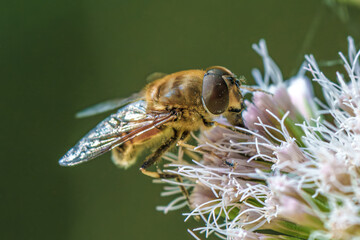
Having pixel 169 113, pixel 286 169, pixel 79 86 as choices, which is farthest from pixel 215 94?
pixel 79 86

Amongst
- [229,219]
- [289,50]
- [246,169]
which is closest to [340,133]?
[246,169]

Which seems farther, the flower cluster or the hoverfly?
the hoverfly

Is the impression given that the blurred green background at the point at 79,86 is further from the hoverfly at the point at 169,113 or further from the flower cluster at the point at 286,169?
the flower cluster at the point at 286,169

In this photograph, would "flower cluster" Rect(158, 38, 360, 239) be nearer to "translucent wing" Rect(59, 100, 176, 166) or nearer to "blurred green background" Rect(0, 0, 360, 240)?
"translucent wing" Rect(59, 100, 176, 166)

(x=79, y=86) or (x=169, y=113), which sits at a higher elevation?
(x=79, y=86)

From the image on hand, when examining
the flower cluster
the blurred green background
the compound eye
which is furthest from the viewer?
the blurred green background

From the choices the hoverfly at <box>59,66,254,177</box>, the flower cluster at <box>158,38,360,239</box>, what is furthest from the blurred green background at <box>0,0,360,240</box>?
the flower cluster at <box>158,38,360,239</box>

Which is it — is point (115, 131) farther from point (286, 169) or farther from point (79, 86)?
point (79, 86)

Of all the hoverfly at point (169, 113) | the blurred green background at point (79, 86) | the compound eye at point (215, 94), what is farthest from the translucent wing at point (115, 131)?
the blurred green background at point (79, 86)
